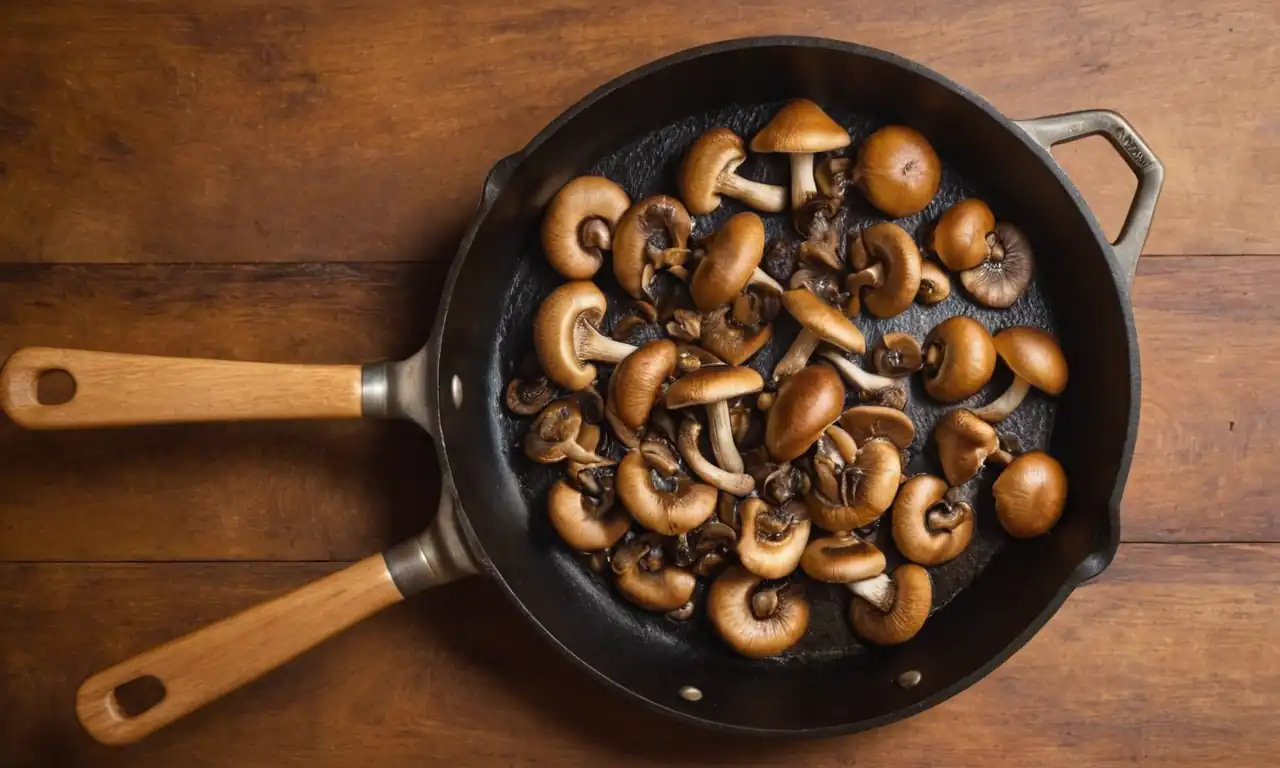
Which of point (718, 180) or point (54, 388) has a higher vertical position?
point (718, 180)

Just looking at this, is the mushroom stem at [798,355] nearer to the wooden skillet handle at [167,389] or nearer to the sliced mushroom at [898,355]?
the sliced mushroom at [898,355]

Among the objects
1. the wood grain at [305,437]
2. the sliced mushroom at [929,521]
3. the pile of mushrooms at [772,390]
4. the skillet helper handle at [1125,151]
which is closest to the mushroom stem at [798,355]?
the pile of mushrooms at [772,390]

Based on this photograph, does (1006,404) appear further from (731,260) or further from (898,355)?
(731,260)

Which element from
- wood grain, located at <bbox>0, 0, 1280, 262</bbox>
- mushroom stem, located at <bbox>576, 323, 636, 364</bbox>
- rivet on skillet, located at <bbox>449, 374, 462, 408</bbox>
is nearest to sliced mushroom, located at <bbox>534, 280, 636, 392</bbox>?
mushroom stem, located at <bbox>576, 323, 636, 364</bbox>

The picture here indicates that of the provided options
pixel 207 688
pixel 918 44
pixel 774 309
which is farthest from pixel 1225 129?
pixel 207 688

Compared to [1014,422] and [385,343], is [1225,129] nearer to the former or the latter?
[1014,422]

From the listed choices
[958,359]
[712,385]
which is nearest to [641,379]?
[712,385]

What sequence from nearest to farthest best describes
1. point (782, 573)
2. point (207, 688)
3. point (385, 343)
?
point (207, 688)
point (782, 573)
point (385, 343)
